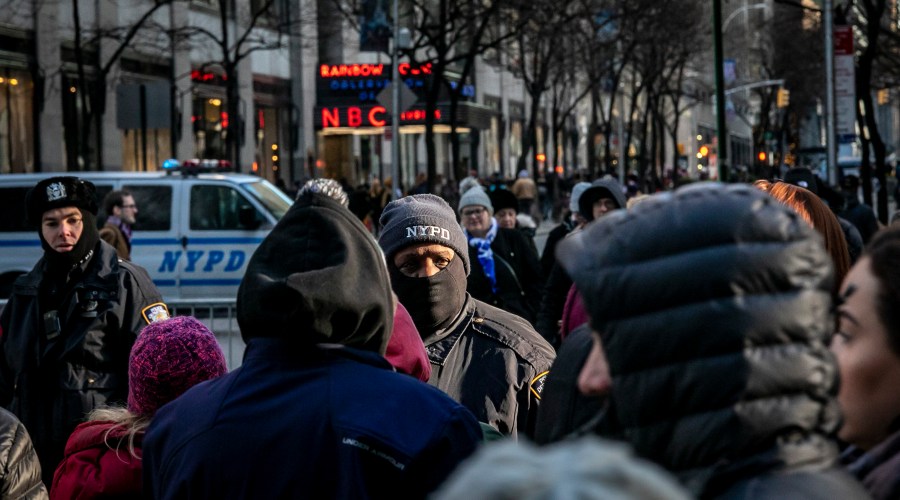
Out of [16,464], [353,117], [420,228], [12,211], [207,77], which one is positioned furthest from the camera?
[353,117]

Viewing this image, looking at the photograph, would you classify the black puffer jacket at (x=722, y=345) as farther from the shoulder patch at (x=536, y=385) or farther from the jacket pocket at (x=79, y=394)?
the jacket pocket at (x=79, y=394)

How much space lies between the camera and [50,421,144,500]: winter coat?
4117 mm

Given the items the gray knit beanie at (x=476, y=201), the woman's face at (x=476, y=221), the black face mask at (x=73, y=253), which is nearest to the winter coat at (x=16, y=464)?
the black face mask at (x=73, y=253)

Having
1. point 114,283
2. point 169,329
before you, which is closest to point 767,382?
point 169,329

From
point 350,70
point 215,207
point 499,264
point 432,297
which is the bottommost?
point 499,264

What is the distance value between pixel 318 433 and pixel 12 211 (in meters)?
16.4

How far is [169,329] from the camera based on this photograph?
4.06 meters

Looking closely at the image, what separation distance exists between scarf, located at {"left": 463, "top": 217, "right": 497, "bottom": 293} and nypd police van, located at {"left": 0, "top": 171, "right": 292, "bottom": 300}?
9.02 metres

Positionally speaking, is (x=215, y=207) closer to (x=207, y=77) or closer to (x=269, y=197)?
(x=269, y=197)

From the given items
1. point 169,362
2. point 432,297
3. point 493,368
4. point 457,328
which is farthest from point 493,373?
point 169,362

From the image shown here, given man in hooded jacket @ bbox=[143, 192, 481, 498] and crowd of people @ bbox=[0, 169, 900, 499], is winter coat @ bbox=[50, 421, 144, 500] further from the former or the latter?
man in hooded jacket @ bbox=[143, 192, 481, 498]

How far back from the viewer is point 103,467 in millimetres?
4145

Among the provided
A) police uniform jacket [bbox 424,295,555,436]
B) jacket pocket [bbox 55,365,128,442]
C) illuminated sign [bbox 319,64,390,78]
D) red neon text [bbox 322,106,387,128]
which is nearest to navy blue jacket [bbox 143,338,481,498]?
police uniform jacket [bbox 424,295,555,436]

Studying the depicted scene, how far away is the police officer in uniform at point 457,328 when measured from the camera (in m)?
4.64
